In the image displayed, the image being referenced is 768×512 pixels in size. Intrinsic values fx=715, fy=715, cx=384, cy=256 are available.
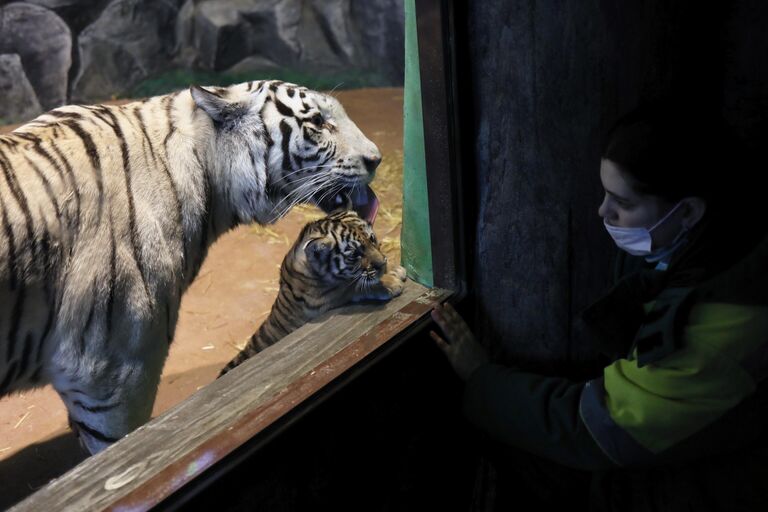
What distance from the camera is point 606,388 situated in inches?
66.1

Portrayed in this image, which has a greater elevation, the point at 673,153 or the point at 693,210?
the point at 673,153

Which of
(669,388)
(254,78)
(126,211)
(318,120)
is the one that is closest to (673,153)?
(669,388)

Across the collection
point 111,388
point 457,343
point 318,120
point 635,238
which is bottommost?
point 111,388

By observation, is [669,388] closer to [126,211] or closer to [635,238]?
[635,238]

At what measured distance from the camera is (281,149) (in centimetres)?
240

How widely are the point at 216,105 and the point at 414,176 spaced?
26.4 inches

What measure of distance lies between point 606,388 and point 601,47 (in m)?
0.84

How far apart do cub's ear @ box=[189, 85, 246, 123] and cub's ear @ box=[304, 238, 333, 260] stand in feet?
1.67

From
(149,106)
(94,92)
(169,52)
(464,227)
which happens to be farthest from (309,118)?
(169,52)

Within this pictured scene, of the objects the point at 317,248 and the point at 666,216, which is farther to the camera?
the point at 317,248

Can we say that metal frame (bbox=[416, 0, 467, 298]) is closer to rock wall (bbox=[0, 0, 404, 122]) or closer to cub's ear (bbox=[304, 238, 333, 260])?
cub's ear (bbox=[304, 238, 333, 260])

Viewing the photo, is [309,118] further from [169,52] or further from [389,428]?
[169,52]

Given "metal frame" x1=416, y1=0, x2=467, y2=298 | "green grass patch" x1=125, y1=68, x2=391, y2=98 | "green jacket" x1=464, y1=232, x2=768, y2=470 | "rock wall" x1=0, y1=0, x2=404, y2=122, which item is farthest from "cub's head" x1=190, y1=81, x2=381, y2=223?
"green grass patch" x1=125, y1=68, x2=391, y2=98

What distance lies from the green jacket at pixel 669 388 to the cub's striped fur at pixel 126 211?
41.7 inches
